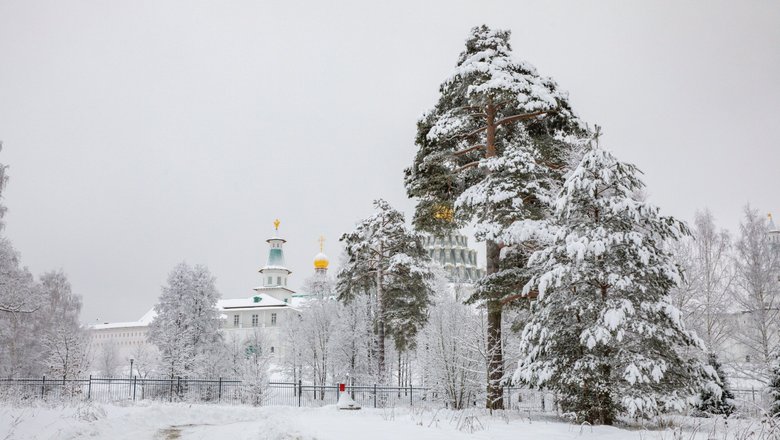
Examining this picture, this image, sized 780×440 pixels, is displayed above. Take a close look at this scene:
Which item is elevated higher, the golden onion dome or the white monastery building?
the golden onion dome

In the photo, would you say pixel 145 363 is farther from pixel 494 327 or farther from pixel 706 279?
pixel 706 279

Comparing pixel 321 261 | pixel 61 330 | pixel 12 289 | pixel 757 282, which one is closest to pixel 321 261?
pixel 321 261

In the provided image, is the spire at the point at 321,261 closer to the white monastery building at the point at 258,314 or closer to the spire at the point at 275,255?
the white monastery building at the point at 258,314

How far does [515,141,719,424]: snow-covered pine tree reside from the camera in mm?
10609

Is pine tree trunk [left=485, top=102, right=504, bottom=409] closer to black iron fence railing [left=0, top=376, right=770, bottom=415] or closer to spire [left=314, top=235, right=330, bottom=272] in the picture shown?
black iron fence railing [left=0, top=376, right=770, bottom=415]

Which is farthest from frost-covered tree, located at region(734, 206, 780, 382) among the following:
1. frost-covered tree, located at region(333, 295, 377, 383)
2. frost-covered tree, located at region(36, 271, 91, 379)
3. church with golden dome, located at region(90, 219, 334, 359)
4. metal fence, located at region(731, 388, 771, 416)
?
church with golden dome, located at region(90, 219, 334, 359)

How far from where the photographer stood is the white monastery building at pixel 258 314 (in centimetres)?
8381

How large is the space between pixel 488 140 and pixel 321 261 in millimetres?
60194

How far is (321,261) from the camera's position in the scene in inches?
2963

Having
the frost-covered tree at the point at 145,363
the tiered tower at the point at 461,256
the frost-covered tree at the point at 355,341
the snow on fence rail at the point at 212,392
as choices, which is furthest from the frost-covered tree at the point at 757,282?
the tiered tower at the point at 461,256

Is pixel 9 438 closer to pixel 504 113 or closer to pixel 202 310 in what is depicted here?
pixel 504 113

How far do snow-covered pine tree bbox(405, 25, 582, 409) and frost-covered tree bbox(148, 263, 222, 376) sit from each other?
866 inches

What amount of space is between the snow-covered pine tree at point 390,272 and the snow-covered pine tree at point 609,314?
1708cm

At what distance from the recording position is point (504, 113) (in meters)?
17.3
